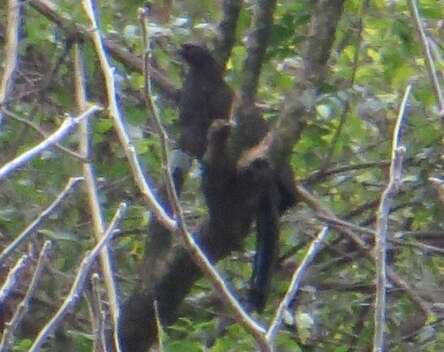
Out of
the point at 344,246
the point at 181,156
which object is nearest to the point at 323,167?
the point at 344,246

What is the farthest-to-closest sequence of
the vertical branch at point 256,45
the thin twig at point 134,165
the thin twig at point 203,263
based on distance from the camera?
the vertical branch at point 256,45 < the thin twig at point 134,165 < the thin twig at point 203,263

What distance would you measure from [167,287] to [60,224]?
51 centimetres

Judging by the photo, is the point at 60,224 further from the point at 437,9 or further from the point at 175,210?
the point at 175,210

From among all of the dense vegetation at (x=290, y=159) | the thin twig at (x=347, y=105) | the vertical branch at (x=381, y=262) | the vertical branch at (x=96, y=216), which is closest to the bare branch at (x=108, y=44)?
the dense vegetation at (x=290, y=159)

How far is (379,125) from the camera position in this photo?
3934 millimetres

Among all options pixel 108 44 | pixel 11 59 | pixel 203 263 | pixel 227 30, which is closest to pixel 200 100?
pixel 227 30

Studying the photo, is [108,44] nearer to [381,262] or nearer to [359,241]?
[359,241]

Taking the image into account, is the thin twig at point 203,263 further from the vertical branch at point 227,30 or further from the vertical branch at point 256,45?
the vertical branch at point 227,30

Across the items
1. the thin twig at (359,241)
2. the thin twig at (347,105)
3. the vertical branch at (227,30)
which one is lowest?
the thin twig at (359,241)

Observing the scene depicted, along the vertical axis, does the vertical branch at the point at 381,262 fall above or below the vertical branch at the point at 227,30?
below

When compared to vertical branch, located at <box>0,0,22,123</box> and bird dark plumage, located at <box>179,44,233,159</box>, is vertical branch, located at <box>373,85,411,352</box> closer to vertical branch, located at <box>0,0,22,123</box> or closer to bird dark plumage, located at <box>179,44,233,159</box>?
vertical branch, located at <box>0,0,22,123</box>

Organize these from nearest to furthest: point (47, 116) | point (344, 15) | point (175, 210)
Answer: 1. point (175, 210)
2. point (344, 15)
3. point (47, 116)

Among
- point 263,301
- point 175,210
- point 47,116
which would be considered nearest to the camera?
point 175,210

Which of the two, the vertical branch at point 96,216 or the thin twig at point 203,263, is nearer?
the thin twig at point 203,263
